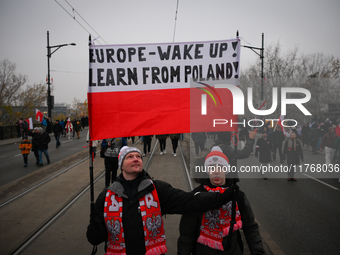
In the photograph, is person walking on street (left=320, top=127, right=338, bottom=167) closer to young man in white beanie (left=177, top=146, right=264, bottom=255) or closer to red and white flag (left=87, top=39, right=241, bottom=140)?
red and white flag (left=87, top=39, right=241, bottom=140)

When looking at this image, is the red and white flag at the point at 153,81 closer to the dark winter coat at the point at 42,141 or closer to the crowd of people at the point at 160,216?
the crowd of people at the point at 160,216

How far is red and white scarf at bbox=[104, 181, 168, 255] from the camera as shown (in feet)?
7.36

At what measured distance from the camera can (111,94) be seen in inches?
122

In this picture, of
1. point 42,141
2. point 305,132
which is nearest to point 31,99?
point 42,141

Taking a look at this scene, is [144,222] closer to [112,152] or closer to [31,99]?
[112,152]

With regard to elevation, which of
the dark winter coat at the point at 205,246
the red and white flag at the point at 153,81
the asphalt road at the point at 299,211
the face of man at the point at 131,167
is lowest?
the asphalt road at the point at 299,211

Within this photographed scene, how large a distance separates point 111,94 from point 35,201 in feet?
14.7

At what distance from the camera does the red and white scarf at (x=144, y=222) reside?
2.24 meters

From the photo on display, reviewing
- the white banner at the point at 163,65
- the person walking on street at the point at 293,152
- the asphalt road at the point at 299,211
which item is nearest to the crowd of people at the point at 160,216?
the white banner at the point at 163,65

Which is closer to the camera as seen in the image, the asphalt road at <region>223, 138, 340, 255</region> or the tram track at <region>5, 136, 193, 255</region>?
the tram track at <region>5, 136, 193, 255</region>

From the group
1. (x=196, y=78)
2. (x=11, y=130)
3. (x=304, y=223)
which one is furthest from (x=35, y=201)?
(x=11, y=130)

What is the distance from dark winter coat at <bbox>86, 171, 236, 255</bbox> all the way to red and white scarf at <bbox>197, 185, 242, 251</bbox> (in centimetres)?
16

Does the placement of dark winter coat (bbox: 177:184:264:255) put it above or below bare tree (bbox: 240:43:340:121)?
below

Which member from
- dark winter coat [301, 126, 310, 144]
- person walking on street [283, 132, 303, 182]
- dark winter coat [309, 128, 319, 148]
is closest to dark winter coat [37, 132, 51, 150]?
person walking on street [283, 132, 303, 182]
